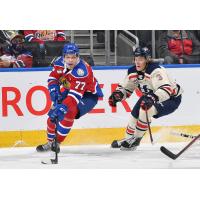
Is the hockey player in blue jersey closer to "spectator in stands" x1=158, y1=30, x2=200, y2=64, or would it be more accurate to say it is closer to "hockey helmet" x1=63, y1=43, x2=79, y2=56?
"hockey helmet" x1=63, y1=43, x2=79, y2=56

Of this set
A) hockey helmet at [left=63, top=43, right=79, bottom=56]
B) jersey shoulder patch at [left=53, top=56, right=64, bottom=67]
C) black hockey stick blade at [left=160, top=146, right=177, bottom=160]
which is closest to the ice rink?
black hockey stick blade at [left=160, top=146, right=177, bottom=160]

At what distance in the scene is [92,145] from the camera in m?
6.20

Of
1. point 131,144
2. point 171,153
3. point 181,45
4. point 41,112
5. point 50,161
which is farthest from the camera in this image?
point 181,45

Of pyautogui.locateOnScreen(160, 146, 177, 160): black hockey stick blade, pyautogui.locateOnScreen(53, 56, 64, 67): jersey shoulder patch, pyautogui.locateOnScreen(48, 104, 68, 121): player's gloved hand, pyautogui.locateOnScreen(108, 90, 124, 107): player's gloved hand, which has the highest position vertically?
pyautogui.locateOnScreen(53, 56, 64, 67): jersey shoulder patch

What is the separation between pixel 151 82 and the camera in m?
6.00

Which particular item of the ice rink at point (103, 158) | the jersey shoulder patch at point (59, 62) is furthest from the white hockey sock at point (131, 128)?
the jersey shoulder patch at point (59, 62)

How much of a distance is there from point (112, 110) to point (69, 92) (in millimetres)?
563

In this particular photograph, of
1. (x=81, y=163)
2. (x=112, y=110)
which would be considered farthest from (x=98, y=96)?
(x=81, y=163)

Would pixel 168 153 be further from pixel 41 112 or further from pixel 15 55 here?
pixel 15 55

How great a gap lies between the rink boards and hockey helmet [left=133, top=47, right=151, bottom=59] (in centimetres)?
22

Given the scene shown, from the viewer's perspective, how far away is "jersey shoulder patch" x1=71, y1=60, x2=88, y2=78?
19.2 feet

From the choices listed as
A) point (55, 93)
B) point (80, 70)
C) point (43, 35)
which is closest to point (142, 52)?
point (80, 70)

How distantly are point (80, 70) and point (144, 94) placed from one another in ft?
1.85

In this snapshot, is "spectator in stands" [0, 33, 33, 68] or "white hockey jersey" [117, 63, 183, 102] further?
"spectator in stands" [0, 33, 33, 68]
